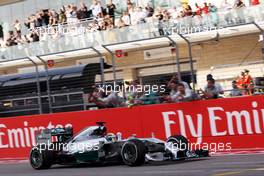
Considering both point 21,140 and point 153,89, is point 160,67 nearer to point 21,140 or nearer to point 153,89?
point 153,89

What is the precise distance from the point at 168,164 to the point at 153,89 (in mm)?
4652

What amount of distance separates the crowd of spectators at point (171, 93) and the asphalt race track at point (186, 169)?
7.79 ft

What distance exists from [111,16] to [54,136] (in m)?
11.3

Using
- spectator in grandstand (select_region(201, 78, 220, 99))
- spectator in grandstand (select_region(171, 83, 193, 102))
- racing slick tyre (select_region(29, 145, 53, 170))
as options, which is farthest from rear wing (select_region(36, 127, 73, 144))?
spectator in grandstand (select_region(201, 78, 220, 99))

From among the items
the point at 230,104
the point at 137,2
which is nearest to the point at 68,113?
the point at 230,104

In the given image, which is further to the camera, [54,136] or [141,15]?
[141,15]

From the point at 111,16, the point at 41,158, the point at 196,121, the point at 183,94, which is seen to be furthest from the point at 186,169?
the point at 111,16

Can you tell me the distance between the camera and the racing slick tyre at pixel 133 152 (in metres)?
14.2

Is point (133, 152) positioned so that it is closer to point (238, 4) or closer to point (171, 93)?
point (171, 93)

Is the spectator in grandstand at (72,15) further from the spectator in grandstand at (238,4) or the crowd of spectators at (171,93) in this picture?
the crowd of spectators at (171,93)

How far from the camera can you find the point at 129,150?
14.5m

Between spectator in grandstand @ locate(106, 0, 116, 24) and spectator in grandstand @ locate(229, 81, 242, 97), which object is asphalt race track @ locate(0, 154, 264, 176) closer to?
spectator in grandstand @ locate(229, 81, 242, 97)

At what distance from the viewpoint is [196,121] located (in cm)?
1777


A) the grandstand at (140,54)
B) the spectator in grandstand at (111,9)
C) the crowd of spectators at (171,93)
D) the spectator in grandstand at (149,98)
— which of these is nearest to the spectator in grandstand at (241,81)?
the crowd of spectators at (171,93)
